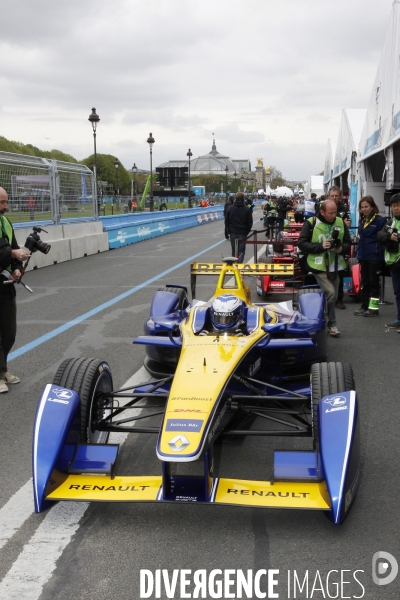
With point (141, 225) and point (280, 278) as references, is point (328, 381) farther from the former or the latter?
point (141, 225)

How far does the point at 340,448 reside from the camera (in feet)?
11.2

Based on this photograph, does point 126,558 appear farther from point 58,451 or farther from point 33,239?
point 33,239

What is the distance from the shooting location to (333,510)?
10.4ft

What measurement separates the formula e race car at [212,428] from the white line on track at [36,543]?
0.16m

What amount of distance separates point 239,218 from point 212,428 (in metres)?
11.7

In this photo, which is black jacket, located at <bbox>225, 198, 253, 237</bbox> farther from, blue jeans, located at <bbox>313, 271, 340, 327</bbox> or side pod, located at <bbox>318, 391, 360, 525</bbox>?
side pod, located at <bbox>318, 391, 360, 525</bbox>

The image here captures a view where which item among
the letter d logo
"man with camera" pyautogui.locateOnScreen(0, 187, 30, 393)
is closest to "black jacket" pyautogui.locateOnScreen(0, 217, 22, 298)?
"man with camera" pyautogui.locateOnScreen(0, 187, 30, 393)

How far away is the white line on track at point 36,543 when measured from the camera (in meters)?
2.87

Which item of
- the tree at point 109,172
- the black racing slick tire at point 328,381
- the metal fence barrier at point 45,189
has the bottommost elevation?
the black racing slick tire at point 328,381

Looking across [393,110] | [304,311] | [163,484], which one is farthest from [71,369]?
[393,110]

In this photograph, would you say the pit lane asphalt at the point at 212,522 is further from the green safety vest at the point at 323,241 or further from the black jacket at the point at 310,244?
the black jacket at the point at 310,244

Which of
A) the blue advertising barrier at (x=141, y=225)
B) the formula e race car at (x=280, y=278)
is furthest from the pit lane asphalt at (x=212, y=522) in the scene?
the blue advertising barrier at (x=141, y=225)

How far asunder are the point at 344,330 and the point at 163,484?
5.53 metres

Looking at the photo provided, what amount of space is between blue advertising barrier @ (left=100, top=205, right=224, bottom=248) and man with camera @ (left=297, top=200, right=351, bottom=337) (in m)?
13.9
